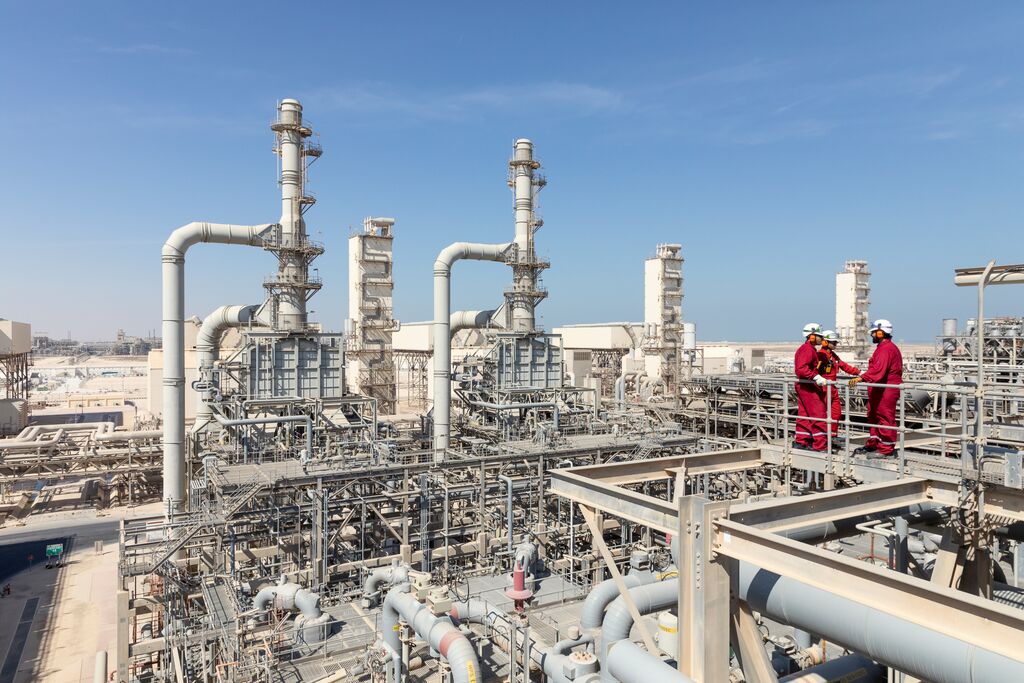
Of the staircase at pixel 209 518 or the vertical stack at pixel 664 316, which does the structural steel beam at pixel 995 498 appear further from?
the vertical stack at pixel 664 316

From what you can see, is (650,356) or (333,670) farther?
(650,356)

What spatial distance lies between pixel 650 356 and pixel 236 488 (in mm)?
25421

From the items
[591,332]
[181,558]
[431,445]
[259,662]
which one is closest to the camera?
[259,662]

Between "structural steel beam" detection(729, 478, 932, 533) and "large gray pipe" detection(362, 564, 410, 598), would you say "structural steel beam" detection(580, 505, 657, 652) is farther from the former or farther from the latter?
"large gray pipe" detection(362, 564, 410, 598)

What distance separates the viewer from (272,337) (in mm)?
22766

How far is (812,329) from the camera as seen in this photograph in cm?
1012

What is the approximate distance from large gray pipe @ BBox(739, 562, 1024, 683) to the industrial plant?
0.9 inches

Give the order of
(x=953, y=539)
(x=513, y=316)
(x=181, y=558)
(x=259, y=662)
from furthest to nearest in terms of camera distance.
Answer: (x=513, y=316), (x=181, y=558), (x=259, y=662), (x=953, y=539)

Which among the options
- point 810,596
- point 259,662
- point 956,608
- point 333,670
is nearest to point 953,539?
point 810,596

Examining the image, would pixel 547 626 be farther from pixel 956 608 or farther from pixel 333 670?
pixel 956 608

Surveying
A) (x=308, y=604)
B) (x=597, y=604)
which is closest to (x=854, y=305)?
(x=597, y=604)

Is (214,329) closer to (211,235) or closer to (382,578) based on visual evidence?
(211,235)

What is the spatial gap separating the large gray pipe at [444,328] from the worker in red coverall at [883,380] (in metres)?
16.8

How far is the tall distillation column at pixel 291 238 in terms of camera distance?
23.8 metres
